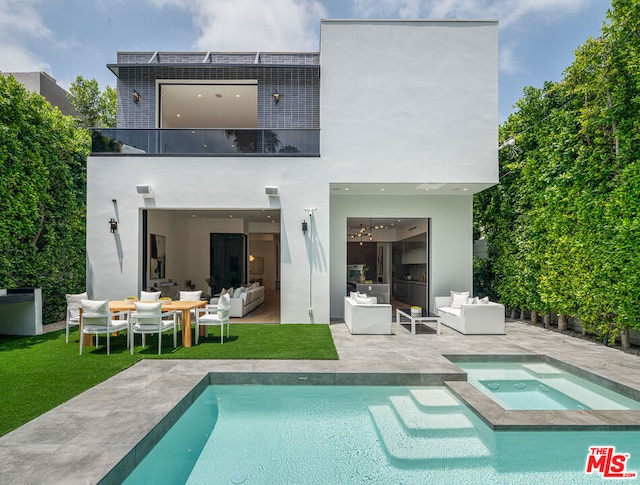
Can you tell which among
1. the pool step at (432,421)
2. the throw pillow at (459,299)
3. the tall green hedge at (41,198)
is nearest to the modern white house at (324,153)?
the tall green hedge at (41,198)

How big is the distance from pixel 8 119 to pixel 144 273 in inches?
178

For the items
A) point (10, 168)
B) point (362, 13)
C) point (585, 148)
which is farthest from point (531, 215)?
point (10, 168)

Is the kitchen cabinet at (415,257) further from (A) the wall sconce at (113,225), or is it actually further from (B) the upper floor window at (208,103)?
(A) the wall sconce at (113,225)

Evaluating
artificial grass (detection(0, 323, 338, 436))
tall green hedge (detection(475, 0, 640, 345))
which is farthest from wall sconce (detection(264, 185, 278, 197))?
tall green hedge (detection(475, 0, 640, 345))

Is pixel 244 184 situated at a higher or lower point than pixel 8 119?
lower

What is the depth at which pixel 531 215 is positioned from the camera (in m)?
9.06

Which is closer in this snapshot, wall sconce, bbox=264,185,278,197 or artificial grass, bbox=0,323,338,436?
artificial grass, bbox=0,323,338,436

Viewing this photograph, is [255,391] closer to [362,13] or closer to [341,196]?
[341,196]

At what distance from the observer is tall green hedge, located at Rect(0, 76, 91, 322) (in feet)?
26.0

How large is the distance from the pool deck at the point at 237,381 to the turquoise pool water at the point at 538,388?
26cm

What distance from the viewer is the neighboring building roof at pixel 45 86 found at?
522 inches

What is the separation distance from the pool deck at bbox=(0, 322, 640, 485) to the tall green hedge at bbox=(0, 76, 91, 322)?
5.17 m

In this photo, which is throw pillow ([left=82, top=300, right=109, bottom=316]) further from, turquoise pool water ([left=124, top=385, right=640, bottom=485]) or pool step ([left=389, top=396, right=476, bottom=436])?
pool step ([left=389, top=396, right=476, bottom=436])

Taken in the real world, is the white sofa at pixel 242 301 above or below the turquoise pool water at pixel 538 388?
above
